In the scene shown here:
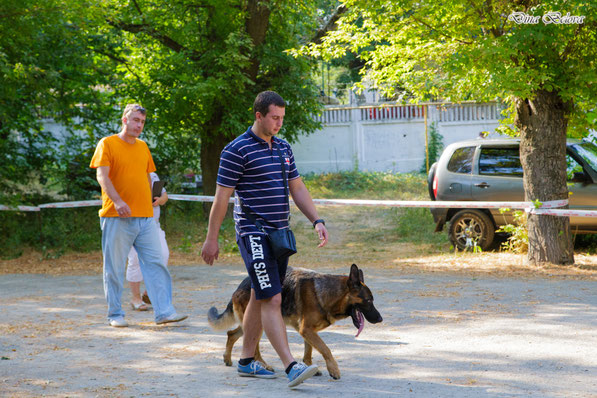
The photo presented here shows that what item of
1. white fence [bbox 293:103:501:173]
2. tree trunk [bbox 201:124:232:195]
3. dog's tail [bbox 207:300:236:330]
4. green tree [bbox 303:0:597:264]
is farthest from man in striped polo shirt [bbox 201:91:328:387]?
white fence [bbox 293:103:501:173]

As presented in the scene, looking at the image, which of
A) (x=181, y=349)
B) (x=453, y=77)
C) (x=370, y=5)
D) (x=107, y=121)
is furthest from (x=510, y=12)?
(x=107, y=121)

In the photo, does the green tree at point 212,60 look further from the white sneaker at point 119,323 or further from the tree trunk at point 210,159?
the white sneaker at point 119,323

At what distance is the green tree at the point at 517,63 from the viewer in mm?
9500

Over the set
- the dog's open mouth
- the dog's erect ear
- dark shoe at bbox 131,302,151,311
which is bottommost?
dark shoe at bbox 131,302,151,311

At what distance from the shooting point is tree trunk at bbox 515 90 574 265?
1048cm

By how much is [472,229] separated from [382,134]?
13.7m

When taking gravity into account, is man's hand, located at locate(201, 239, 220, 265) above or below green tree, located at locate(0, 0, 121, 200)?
below

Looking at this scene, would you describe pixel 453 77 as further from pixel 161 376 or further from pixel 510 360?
pixel 161 376

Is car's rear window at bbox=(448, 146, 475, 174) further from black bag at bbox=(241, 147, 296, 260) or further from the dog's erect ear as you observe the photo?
black bag at bbox=(241, 147, 296, 260)

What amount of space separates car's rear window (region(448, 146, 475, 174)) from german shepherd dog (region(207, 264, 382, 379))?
8.12 m

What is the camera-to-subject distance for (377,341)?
6.29m

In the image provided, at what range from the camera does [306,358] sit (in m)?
5.32

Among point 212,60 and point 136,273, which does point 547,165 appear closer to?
point 136,273

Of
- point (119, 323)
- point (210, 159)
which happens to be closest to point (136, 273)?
point (119, 323)
